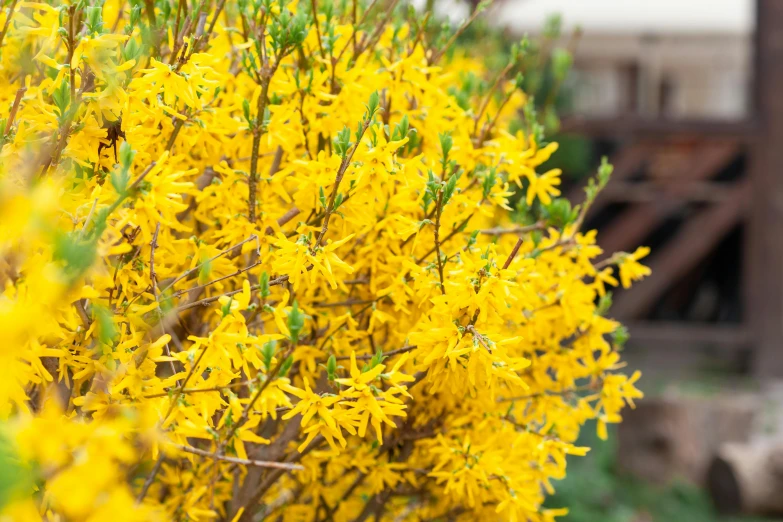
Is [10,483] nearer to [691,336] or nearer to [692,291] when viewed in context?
[691,336]

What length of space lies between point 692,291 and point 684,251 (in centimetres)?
72

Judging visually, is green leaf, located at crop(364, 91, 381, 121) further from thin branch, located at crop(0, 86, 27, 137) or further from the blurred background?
the blurred background

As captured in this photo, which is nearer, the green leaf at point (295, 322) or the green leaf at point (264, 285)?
the green leaf at point (295, 322)

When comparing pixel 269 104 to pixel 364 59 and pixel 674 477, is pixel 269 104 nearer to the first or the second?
pixel 364 59

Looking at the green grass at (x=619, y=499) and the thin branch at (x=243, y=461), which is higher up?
the thin branch at (x=243, y=461)

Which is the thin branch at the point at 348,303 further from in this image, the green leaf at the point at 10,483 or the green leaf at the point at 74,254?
the green leaf at the point at 10,483

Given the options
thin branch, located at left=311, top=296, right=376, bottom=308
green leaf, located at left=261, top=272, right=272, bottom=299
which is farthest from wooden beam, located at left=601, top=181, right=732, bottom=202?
green leaf, located at left=261, top=272, right=272, bottom=299

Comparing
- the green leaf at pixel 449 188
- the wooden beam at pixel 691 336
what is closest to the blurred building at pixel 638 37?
the wooden beam at pixel 691 336

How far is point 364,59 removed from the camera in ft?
7.18

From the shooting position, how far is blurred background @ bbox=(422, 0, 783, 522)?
4.93 m

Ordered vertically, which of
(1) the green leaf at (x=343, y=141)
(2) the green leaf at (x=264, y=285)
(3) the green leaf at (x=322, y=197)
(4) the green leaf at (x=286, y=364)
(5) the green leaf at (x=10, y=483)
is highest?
(1) the green leaf at (x=343, y=141)

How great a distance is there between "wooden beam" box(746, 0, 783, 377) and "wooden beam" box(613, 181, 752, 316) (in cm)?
22

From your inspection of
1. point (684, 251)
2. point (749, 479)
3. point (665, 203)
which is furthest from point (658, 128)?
point (749, 479)

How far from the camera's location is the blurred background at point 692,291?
16.2 ft
